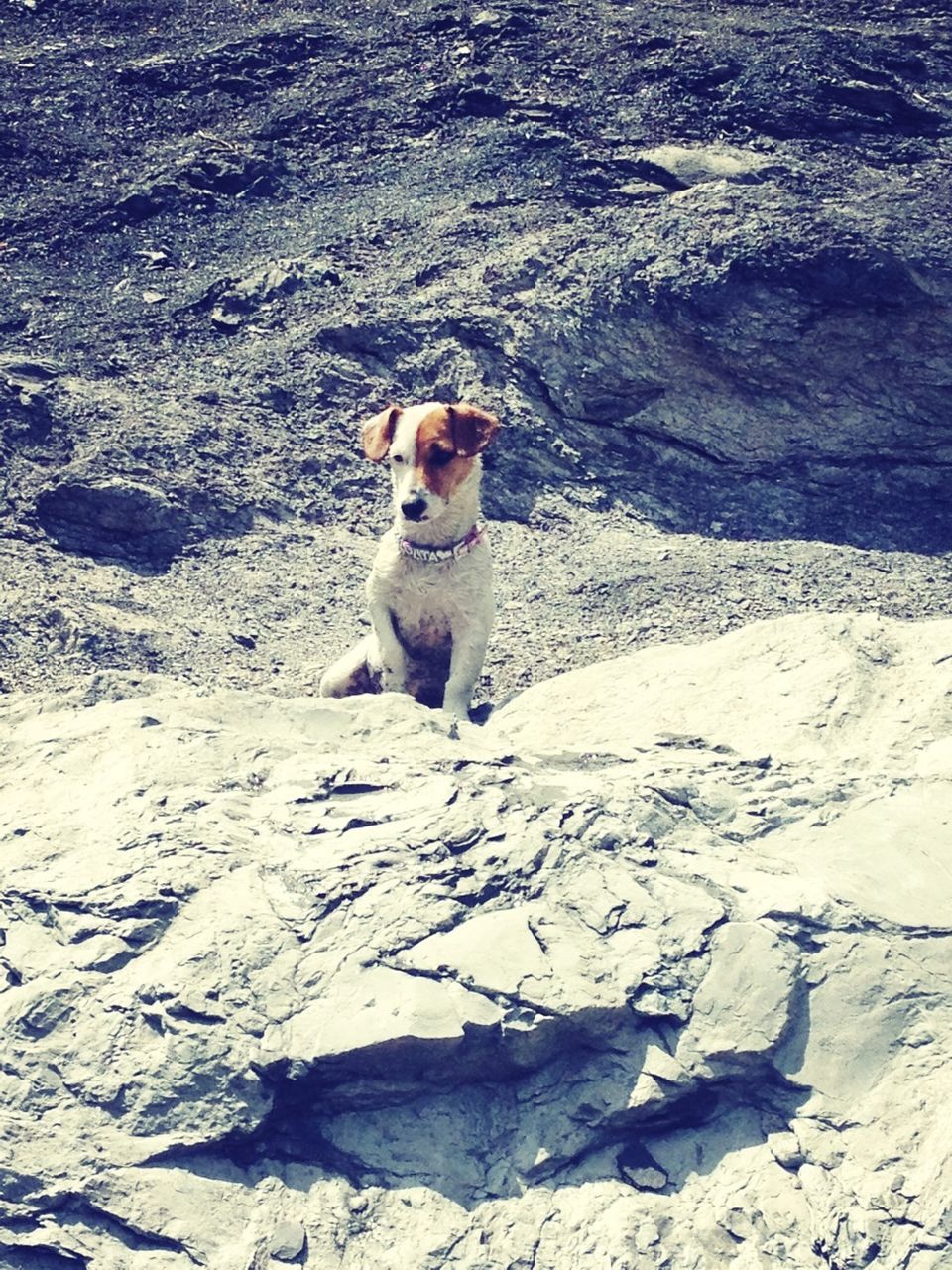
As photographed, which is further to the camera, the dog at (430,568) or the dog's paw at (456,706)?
the dog's paw at (456,706)

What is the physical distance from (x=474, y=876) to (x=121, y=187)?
9.59m

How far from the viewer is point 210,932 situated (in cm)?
482

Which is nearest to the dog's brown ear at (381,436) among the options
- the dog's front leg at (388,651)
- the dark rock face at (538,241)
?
the dog's front leg at (388,651)

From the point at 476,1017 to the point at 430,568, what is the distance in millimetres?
3277

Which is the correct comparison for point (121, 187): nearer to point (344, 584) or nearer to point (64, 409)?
point (64, 409)

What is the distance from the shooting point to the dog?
23.0ft

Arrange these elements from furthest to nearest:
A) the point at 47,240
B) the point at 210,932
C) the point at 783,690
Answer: the point at 47,240 < the point at 783,690 < the point at 210,932

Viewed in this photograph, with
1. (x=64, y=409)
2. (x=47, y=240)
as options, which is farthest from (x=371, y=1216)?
(x=47, y=240)

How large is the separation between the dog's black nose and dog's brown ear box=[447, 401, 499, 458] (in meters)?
0.30

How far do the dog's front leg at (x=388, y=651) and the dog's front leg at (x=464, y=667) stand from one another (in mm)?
237

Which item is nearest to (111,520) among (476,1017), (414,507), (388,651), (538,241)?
(388,651)

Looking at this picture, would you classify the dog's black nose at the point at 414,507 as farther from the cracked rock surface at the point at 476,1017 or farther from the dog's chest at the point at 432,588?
the cracked rock surface at the point at 476,1017

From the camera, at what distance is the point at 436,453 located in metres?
7.00

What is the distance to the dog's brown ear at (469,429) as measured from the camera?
23.0 ft
